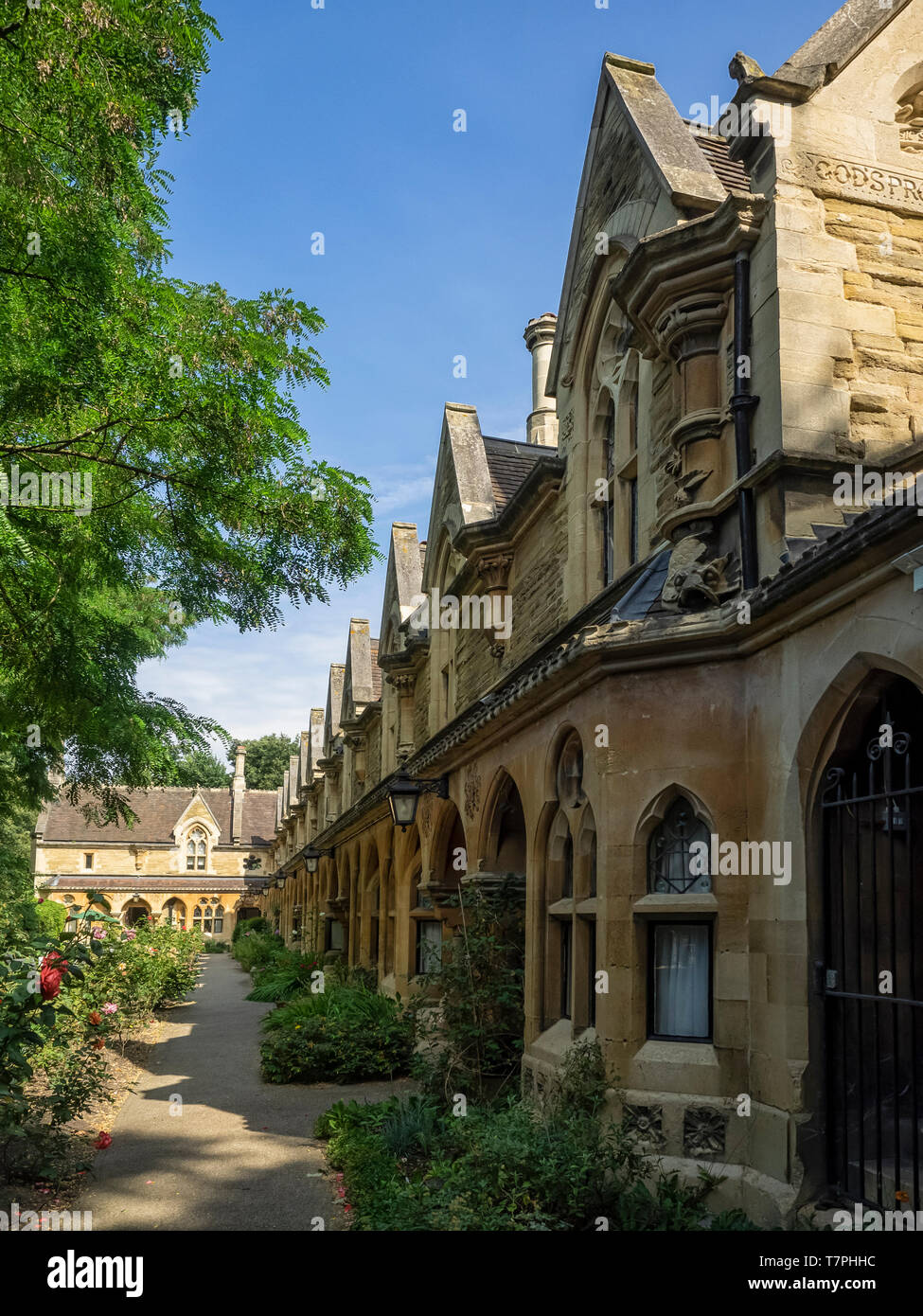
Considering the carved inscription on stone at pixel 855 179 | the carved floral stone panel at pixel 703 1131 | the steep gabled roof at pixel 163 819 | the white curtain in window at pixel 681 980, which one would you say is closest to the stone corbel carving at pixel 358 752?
the white curtain in window at pixel 681 980

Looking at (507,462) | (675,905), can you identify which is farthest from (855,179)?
(507,462)

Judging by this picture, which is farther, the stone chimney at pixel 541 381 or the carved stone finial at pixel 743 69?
the stone chimney at pixel 541 381

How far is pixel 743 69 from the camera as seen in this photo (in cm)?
737

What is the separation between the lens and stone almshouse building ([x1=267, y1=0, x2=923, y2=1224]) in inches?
220

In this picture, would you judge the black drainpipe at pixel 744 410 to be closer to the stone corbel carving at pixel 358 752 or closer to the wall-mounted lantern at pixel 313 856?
the wall-mounted lantern at pixel 313 856

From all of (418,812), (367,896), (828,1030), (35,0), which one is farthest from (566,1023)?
(367,896)

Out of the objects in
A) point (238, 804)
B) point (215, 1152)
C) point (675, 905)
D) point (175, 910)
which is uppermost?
point (238, 804)

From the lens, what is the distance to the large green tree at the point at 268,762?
77562 mm

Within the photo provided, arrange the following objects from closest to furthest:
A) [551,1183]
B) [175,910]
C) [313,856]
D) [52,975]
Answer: [551,1183], [52,975], [313,856], [175,910]

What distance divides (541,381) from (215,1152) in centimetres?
1540

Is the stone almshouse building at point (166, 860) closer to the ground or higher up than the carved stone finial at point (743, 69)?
closer to the ground

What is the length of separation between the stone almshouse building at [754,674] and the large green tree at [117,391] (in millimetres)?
2289

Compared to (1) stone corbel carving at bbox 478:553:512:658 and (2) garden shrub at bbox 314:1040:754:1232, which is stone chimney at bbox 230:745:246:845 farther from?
(2) garden shrub at bbox 314:1040:754:1232

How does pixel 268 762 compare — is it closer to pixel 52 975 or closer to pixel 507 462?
pixel 507 462
